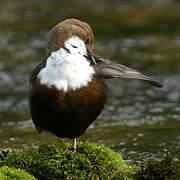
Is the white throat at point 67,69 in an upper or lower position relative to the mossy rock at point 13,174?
upper

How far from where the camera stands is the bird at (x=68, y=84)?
5.13 meters

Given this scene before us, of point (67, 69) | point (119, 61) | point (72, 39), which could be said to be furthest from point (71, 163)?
point (119, 61)

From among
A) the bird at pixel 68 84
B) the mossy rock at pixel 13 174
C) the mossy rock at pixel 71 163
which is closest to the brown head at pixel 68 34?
the bird at pixel 68 84

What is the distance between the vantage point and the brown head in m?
5.23

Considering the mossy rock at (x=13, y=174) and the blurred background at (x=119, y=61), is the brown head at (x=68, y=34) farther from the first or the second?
the blurred background at (x=119, y=61)

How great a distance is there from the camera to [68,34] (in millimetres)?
5250

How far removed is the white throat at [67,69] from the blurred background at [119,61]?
1.49m

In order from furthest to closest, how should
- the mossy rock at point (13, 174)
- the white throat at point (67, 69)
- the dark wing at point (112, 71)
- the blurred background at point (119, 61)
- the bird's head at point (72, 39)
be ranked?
the blurred background at point (119, 61)
the dark wing at point (112, 71)
the bird's head at point (72, 39)
the white throat at point (67, 69)
the mossy rock at point (13, 174)

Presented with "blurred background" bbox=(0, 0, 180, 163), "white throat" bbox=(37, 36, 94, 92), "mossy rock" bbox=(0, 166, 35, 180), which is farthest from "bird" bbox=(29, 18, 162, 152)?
"blurred background" bbox=(0, 0, 180, 163)

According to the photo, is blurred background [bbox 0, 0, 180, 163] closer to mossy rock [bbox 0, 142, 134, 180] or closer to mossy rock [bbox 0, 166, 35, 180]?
mossy rock [bbox 0, 142, 134, 180]

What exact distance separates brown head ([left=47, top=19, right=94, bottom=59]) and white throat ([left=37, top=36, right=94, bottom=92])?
0.11 feet

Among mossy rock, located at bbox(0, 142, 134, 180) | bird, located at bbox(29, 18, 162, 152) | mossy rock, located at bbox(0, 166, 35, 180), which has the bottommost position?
mossy rock, located at bbox(0, 166, 35, 180)

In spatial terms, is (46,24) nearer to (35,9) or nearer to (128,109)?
(35,9)

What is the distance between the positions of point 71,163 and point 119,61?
570 centimetres
